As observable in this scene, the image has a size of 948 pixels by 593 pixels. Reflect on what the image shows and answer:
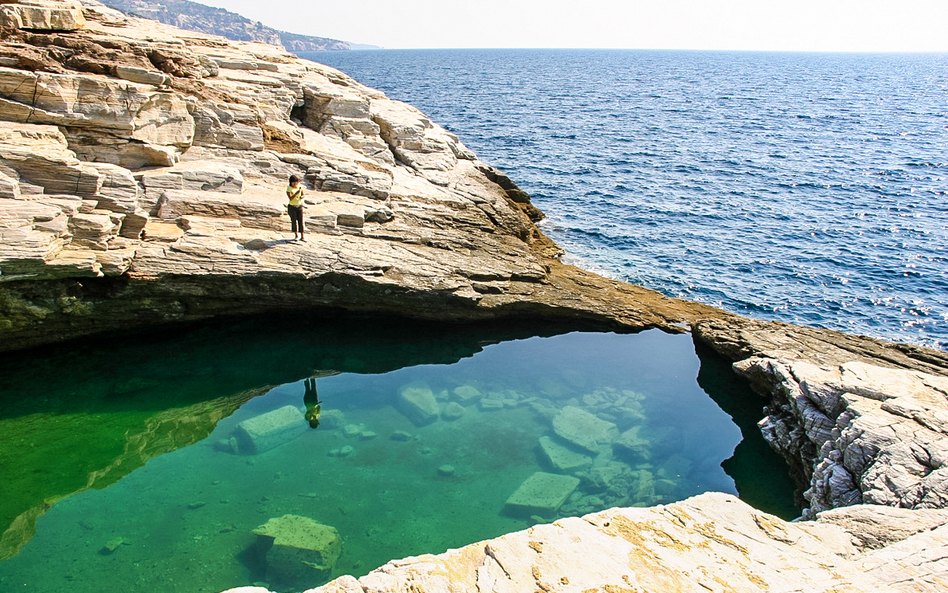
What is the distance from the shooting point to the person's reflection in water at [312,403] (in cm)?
1854

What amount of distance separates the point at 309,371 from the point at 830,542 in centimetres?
1580

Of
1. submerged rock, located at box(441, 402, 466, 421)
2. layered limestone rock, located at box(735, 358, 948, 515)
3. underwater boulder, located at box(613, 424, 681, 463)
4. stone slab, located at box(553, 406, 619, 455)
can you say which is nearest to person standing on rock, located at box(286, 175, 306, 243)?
submerged rock, located at box(441, 402, 466, 421)

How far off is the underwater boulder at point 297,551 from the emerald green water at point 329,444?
0.42 ft

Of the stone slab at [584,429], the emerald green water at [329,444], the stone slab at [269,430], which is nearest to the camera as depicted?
the emerald green water at [329,444]

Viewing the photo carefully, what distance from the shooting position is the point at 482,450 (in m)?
17.8

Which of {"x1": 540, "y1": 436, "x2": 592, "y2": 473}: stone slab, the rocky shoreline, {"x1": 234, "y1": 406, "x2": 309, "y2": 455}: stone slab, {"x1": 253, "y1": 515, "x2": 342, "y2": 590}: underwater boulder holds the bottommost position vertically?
{"x1": 253, "y1": 515, "x2": 342, "y2": 590}: underwater boulder

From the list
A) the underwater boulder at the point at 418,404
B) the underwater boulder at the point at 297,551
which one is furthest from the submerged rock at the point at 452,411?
the underwater boulder at the point at 297,551

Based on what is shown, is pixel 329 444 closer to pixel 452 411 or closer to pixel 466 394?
pixel 452 411

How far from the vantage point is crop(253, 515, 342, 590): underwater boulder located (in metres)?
13.4

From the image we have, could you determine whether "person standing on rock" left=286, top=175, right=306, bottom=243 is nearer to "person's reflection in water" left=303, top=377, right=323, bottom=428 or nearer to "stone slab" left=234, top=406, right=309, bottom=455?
"person's reflection in water" left=303, top=377, right=323, bottom=428

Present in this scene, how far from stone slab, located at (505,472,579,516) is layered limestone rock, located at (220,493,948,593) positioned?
4618 mm

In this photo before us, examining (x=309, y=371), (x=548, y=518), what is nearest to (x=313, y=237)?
(x=309, y=371)

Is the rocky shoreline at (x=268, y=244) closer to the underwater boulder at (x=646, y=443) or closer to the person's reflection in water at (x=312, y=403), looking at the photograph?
the underwater boulder at (x=646, y=443)

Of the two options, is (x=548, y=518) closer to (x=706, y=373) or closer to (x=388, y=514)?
(x=388, y=514)
